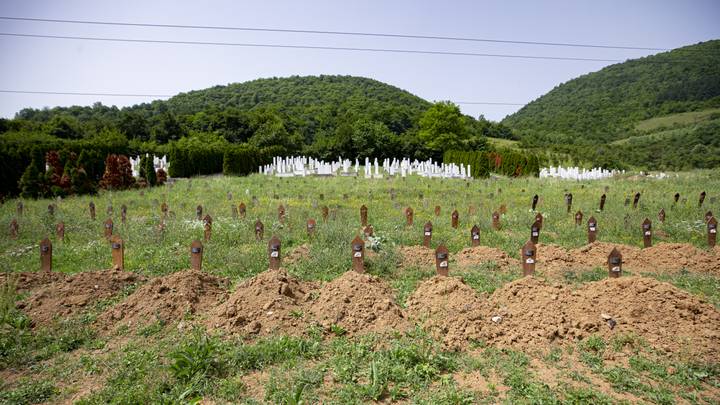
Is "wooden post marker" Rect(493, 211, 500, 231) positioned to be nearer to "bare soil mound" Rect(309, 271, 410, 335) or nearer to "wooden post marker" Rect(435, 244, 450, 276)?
"wooden post marker" Rect(435, 244, 450, 276)

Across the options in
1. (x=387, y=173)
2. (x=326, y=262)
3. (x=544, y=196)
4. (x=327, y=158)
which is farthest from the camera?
(x=327, y=158)

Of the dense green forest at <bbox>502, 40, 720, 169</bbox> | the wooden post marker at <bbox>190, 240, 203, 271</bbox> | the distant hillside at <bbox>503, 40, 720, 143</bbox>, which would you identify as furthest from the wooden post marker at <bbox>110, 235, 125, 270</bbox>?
the distant hillside at <bbox>503, 40, 720, 143</bbox>

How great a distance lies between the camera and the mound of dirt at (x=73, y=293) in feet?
19.4

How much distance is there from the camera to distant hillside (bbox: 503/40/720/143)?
220 feet

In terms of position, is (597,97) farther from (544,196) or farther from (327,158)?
(544,196)

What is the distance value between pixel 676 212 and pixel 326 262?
41.2 ft

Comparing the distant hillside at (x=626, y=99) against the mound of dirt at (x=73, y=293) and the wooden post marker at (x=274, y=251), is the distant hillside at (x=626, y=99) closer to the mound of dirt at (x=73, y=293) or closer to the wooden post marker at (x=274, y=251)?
the wooden post marker at (x=274, y=251)

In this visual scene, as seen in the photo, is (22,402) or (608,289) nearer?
(22,402)

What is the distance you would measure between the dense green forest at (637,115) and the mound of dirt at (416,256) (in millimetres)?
41820

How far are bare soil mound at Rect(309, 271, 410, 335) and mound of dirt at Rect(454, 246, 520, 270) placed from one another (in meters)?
2.80

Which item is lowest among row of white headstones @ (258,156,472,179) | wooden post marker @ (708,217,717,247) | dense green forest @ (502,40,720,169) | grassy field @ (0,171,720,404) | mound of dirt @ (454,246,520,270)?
grassy field @ (0,171,720,404)

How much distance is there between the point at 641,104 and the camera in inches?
2876

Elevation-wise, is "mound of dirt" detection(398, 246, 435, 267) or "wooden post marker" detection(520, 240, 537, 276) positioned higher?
"wooden post marker" detection(520, 240, 537, 276)

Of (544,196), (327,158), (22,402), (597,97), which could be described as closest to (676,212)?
(544,196)
